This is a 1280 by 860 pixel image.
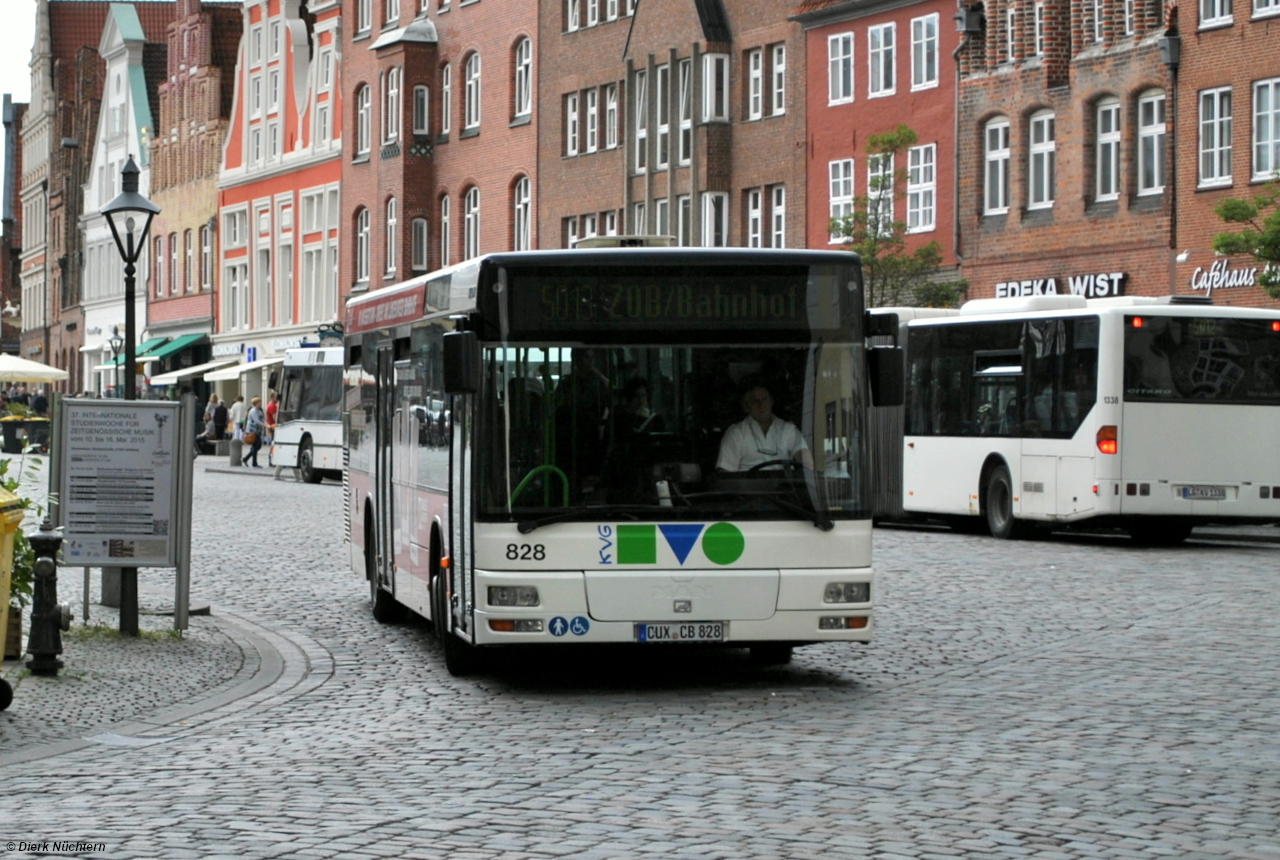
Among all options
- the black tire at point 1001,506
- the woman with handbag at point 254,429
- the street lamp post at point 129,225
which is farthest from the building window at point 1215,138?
the woman with handbag at point 254,429

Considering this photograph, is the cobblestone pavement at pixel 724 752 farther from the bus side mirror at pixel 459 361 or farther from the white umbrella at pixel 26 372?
the white umbrella at pixel 26 372

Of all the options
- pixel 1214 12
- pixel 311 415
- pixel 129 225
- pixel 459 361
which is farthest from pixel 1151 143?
pixel 459 361

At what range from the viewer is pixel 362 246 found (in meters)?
73.2

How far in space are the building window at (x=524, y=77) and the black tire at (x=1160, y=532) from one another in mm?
39102

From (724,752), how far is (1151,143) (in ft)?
109

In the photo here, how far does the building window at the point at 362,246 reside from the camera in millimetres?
72875

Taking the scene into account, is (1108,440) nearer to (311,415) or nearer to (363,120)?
(311,415)

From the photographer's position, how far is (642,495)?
12500mm

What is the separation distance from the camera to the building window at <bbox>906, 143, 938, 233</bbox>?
47.6 meters

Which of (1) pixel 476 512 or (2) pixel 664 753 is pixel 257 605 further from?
(2) pixel 664 753

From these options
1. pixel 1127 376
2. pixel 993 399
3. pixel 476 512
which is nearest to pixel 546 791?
pixel 476 512

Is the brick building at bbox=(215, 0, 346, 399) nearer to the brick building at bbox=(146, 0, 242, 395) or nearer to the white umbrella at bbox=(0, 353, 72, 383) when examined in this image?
the brick building at bbox=(146, 0, 242, 395)

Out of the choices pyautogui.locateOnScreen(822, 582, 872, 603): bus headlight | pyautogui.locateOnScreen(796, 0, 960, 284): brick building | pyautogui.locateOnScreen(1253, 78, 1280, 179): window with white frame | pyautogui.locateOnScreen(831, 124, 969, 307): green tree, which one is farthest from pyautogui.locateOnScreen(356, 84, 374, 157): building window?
pyautogui.locateOnScreen(822, 582, 872, 603): bus headlight

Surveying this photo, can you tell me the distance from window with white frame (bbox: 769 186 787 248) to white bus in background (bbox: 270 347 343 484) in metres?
10.6
